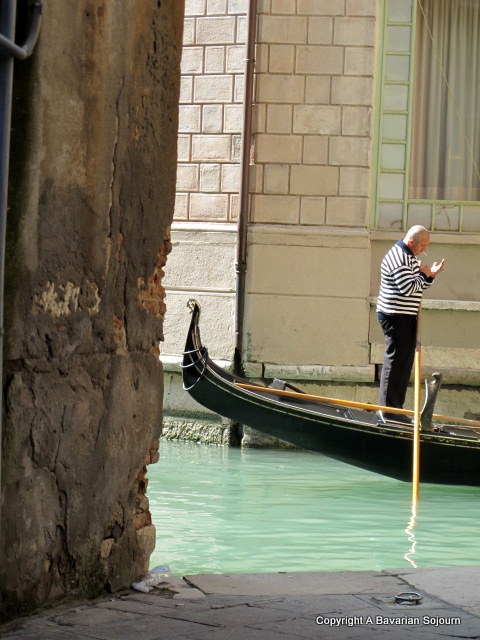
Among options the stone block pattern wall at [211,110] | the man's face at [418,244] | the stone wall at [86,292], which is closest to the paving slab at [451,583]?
the stone wall at [86,292]

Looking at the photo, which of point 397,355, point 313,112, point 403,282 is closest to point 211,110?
point 313,112

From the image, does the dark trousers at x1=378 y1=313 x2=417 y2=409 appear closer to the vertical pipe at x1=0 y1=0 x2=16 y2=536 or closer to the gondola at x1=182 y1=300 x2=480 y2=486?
the gondola at x1=182 y1=300 x2=480 y2=486

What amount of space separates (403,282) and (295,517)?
104 inches

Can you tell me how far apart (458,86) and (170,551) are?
7.25m

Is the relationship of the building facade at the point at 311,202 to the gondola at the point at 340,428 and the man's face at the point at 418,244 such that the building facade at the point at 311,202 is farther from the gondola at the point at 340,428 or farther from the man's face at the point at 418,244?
the gondola at the point at 340,428

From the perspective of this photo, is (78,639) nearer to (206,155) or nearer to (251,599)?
(251,599)

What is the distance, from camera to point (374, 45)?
480 inches

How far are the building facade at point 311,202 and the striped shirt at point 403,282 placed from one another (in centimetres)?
183

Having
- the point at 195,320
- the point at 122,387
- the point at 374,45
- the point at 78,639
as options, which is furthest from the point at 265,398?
the point at 78,639

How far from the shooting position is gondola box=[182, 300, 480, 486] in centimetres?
948

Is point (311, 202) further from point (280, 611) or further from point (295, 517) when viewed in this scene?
point (280, 611)

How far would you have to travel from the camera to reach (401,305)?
10328 mm

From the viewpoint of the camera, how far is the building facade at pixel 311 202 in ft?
40.0

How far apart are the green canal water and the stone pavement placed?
169 centimetres
